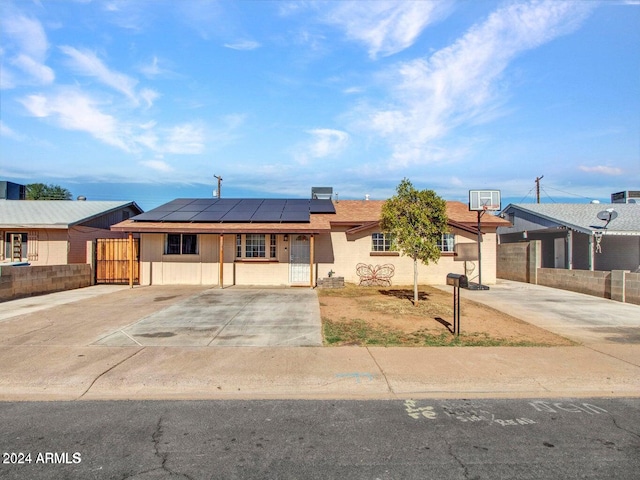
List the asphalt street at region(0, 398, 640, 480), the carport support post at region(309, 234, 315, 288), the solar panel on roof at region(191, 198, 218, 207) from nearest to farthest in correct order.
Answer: the asphalt street at region(0, 398, 640, 480), the carport support post at region(309, 234, 315, 288), the solar panel on roof at region(191, 198, 218, 207)

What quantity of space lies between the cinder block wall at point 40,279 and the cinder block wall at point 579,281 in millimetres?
20097

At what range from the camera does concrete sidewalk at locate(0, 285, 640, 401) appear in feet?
18.1

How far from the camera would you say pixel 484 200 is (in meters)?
17.6

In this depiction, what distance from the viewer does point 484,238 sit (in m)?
18.9

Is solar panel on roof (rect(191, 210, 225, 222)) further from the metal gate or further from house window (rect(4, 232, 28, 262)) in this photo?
house window (rect(4, 232, 28, 262))

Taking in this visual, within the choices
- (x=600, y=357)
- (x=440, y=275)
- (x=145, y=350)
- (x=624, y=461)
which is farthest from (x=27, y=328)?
(x=440, y=275)

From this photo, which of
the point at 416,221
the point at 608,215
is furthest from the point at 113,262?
the point at 608,215

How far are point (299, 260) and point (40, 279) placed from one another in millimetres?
9798

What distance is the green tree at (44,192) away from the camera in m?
44.0

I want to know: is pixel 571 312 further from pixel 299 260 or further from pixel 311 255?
pixel 299 260

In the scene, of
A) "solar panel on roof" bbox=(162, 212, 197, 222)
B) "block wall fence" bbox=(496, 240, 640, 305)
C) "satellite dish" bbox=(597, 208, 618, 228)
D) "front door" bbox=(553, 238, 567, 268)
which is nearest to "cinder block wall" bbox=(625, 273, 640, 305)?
"block wall fence" bbox=(496, 240, 640, 305)

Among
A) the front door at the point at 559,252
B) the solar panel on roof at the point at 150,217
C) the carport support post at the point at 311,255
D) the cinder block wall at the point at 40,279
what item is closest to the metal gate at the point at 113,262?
the cinder block wall at the point at 40,279

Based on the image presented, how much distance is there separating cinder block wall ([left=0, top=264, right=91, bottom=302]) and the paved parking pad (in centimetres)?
576

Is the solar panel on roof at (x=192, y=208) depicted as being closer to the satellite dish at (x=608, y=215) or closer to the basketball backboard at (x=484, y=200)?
the basketball backboard at (x=484, y=200)
